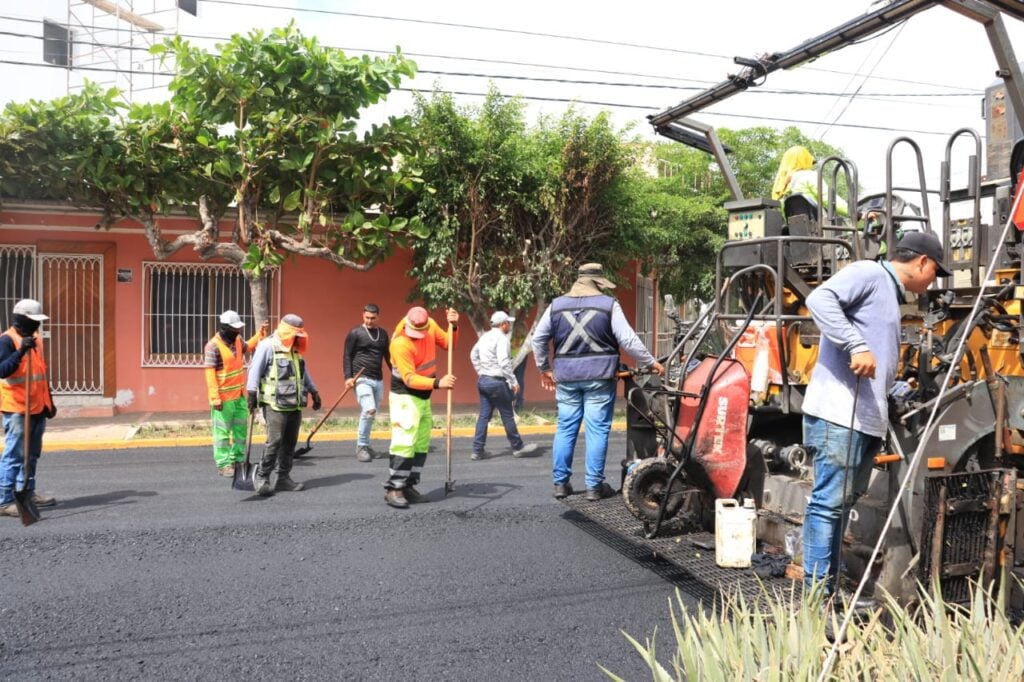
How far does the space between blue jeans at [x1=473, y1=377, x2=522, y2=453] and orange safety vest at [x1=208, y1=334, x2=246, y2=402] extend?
2.52m

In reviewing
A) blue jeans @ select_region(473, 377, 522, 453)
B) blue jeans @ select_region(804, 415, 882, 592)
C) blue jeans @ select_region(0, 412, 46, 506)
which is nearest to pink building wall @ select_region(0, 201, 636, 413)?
blue jeans @ select_region(473, 377, 522, 453)

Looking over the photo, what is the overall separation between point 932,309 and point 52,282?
12.5 m

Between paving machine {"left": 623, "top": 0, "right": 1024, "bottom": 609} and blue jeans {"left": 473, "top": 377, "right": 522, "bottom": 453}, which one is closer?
paving machine {"left": 623, "top": 0, "right": 1024, "bottom": 609}

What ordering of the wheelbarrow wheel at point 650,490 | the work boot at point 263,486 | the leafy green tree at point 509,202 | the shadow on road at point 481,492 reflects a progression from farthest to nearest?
the leafy green tree at point 509,202 → the work boot at point 263,486 → the shadow on road at point 481,492 → the wheelbarrow wheel at point 650,490

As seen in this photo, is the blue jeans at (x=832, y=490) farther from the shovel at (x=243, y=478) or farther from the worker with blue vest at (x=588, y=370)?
the shovel at (x=243, y=478)

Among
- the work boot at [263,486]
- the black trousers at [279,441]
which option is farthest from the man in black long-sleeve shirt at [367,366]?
the work boot at [263,486]

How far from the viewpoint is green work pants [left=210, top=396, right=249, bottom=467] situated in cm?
779

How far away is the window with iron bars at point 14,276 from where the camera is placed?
1279cm

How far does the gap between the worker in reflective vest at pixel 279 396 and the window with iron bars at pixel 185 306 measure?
19.8ft

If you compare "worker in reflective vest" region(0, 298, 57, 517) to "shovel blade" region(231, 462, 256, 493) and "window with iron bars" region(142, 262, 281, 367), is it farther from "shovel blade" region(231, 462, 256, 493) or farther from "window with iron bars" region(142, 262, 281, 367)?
"window with iron bars" region(142, 262, 281, 367)

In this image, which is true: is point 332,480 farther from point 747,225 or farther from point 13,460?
point 747,225

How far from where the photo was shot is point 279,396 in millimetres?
7234

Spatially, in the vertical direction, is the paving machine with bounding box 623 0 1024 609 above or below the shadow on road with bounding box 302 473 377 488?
above

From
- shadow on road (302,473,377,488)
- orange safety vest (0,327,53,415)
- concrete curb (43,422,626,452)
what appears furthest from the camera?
concrete curb (43,422,626,452)
